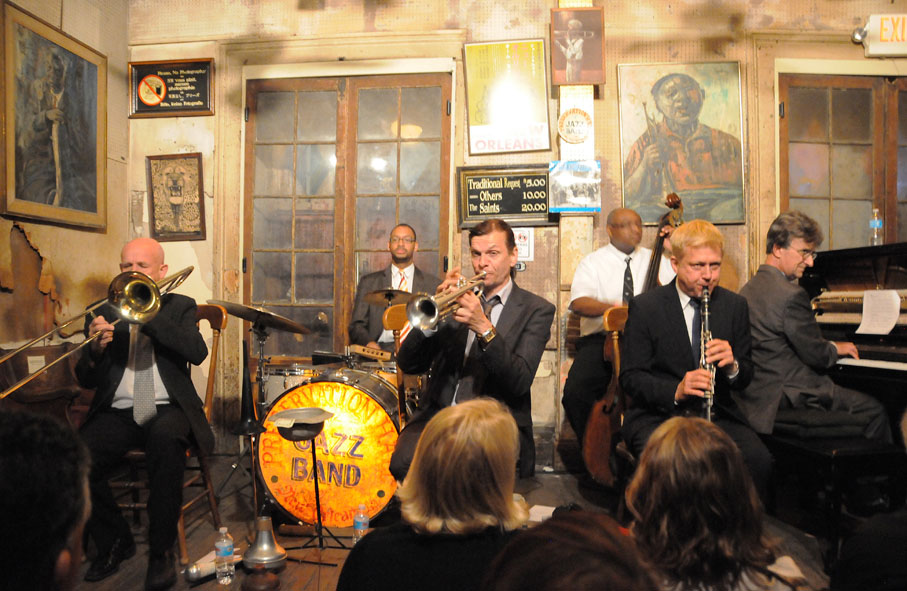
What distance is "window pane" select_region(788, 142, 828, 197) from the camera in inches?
205

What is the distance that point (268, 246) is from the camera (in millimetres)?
5488

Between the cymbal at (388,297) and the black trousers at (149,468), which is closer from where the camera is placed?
the black trousers at (149,468)

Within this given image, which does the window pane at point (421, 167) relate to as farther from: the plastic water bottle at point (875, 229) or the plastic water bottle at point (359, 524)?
the plastic water bottle at point (875, 229)

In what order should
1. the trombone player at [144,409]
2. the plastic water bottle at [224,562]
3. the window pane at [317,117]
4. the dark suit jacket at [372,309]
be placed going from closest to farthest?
the plastic water bottle at [224,562] < the trombone player at [144,409] < the dark suit jacket at [372,309] < the window pane at [317,117]

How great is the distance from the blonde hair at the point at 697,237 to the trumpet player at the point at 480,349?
68 centimetres

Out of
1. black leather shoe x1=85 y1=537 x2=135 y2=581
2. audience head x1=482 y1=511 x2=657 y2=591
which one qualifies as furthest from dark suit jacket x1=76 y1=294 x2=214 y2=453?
audience head x1=482 y1=511 x2=657 y2=591

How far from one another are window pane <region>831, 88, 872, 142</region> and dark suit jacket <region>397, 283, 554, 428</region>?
3683mm

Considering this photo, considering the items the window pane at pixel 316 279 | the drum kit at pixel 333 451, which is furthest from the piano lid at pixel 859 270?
the window pane at pixel 316 279

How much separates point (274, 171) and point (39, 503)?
4.81 m

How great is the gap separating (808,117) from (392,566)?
531cm

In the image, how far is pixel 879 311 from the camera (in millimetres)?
3820

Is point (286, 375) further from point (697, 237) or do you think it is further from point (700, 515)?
point (700, 515)

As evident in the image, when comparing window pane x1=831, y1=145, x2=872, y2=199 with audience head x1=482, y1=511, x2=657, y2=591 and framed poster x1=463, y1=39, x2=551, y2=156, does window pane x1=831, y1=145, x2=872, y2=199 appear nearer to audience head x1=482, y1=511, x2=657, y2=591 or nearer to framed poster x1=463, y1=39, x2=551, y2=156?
framed poster x1=463, y1=39, x2=551, y2=156

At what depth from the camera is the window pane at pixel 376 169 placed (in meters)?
5.39
